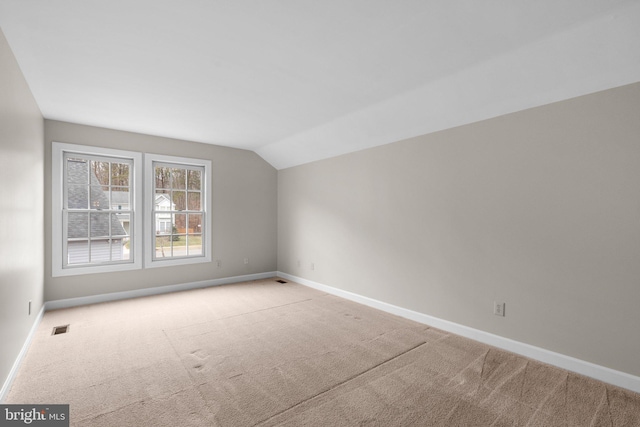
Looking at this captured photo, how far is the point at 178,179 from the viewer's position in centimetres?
495

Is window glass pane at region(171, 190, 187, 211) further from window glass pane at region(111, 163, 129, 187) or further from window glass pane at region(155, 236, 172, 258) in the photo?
window glass pane at region(111, 163, 129, 187)

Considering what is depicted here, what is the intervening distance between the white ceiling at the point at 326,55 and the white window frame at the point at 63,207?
616 mm

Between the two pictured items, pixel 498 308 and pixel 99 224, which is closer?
pixel 498 308

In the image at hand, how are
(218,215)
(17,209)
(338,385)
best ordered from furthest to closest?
(218,215), (17,209), (338,385)

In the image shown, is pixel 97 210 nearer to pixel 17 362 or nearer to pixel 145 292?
pixel 145 292

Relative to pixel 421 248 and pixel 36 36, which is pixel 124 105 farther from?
pixel 421 248

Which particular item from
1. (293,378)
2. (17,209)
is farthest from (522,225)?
(17,209)

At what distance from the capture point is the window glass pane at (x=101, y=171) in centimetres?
427

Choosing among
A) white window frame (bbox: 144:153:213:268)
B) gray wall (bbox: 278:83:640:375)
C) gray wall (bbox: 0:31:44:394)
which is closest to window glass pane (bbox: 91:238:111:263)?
white window frame (bbox: 144:153:213:268)

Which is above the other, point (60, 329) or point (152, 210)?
point (152, 210)

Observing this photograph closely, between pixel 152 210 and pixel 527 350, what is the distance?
5.00 meters

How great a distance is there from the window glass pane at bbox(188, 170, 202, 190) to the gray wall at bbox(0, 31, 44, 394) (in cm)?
195

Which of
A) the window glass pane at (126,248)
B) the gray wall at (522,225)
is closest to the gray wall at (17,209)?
the window glass pane at (126,248)

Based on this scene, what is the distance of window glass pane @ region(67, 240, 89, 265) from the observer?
4.05m
